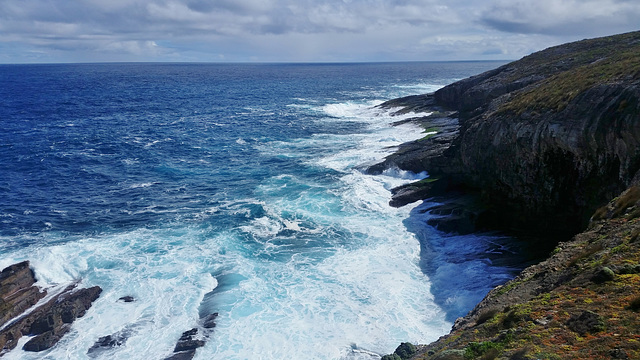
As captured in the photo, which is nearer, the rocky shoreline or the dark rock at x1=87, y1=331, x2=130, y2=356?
the dark rock at x1=87, y1=331, x2=130, y2=356

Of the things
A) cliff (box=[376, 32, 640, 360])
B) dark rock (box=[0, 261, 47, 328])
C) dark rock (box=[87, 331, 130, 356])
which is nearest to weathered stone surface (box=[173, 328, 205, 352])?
dark rock (box=[87, 331, 130, 356])

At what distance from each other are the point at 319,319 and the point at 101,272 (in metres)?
15.3

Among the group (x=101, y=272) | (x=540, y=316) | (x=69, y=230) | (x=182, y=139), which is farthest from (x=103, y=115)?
(x=540, y=316)

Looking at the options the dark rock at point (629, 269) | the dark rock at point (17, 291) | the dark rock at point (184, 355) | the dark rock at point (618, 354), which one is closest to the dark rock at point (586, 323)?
the dark rock at point (618, 354)

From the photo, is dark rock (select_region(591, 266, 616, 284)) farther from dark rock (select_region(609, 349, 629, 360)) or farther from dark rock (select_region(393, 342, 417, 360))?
dark rock (select_region(393, 342, 417, 360))

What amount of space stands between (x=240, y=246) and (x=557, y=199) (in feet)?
71.6

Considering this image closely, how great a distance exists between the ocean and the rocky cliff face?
11.3 feet

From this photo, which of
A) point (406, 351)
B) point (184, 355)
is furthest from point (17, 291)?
point (406, 351)

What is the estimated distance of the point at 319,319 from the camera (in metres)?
23.6

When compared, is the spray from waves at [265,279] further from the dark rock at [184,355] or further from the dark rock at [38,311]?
the dark rock at [38,311]

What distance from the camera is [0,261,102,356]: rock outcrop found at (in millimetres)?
22953

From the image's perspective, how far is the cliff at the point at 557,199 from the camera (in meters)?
11.6

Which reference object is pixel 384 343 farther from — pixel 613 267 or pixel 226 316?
pixel 613 267

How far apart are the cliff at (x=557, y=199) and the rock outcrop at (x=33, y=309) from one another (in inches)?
716
